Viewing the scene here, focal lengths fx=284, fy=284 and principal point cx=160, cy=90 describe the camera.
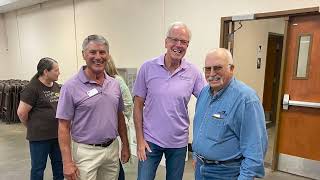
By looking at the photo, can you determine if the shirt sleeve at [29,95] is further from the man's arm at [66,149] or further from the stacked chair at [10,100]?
the stacked chair at [10,100]

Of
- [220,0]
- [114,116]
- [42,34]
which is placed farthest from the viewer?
[42,34]

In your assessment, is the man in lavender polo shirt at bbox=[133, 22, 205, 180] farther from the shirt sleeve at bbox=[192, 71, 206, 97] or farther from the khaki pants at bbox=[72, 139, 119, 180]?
the khaki pants at bbox=[72, 139, 119, 180]

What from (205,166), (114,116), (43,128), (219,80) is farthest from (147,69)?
(43,128)

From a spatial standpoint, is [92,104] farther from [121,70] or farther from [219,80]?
[121,70]

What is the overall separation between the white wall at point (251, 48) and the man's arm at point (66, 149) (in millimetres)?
3423

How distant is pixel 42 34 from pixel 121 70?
3952 millimetres

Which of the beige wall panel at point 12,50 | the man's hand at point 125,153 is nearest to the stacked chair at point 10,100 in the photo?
the beige wall panel at point 12,50

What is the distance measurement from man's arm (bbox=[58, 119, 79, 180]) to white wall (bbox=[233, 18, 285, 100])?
342 cm

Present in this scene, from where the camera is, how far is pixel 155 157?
6.52 feet

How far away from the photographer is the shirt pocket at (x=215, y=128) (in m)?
1.52

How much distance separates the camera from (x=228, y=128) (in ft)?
4.93

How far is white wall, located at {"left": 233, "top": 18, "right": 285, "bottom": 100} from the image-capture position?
486cm

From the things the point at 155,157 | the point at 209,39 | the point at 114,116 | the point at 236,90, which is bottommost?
the point at 155,157

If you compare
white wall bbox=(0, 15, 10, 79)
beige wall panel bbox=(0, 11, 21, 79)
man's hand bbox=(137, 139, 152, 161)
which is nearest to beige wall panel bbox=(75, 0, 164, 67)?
man's hand bbox=(137, 139, 152, 161)
